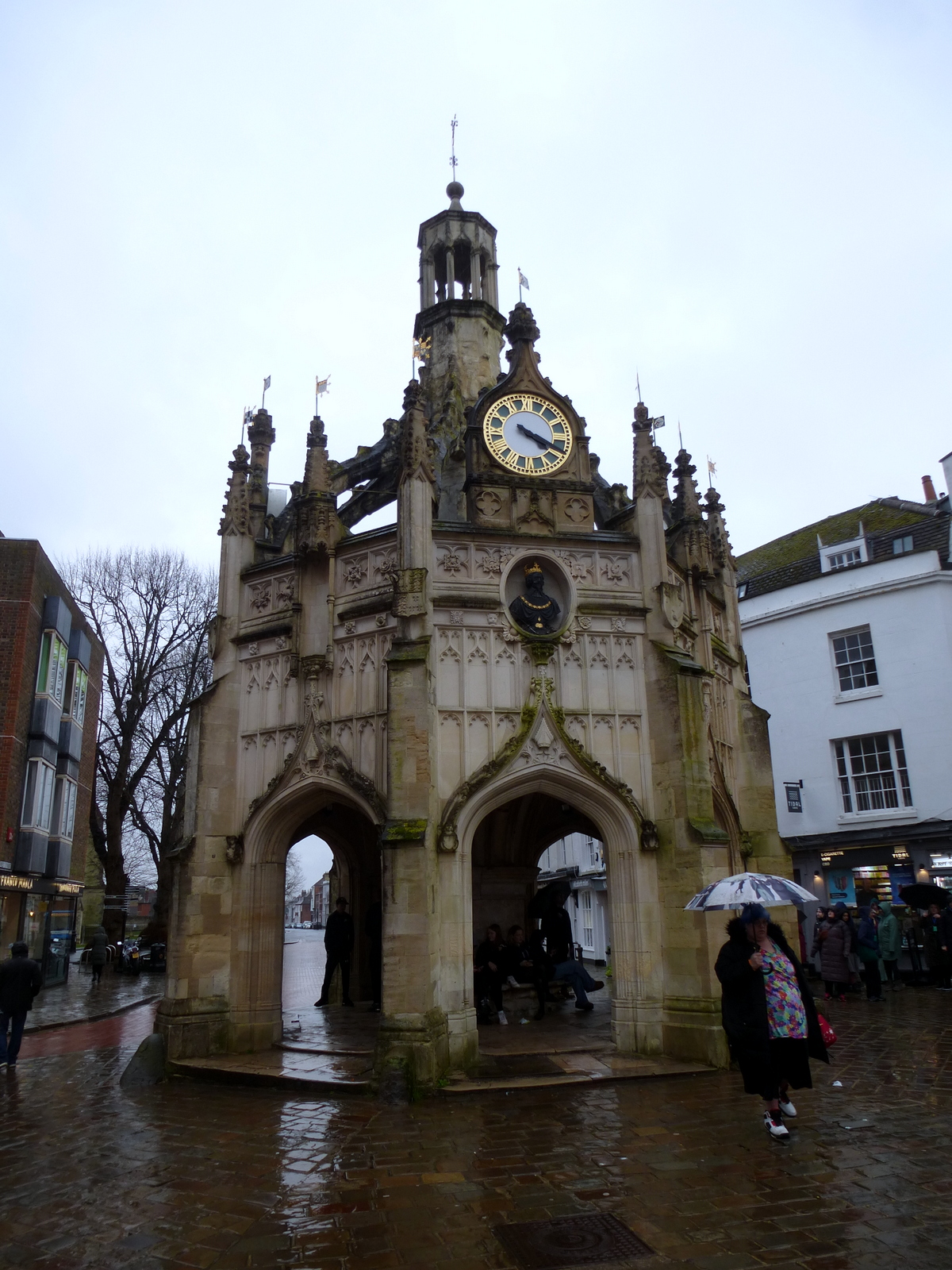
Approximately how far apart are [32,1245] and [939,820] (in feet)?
74.4

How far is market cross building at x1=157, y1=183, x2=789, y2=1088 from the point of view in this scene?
11836 mm

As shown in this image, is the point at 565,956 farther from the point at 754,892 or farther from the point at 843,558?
the point at 843,558

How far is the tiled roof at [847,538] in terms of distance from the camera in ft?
89.0

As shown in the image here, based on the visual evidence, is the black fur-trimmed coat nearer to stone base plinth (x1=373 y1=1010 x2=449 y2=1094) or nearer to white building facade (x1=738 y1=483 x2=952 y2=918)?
stone base plinth (x1=373 y1=1010 x2=449 y2=1094)

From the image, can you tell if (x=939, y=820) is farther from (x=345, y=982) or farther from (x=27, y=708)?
(x=27, y=708)

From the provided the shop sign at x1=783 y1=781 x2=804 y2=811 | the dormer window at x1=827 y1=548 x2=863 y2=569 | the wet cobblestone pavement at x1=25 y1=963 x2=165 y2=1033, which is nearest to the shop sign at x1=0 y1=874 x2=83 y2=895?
the wet cobblestone pavement at x1=25 y1=963 x2=165 y2=1033

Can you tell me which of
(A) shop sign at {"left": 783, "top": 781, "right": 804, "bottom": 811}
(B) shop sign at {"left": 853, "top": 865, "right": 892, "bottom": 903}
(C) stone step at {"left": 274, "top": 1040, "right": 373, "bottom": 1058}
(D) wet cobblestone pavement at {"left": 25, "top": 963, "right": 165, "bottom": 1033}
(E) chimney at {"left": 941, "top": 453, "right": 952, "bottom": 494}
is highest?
(E) chimney at {"left": 941, "top": 453, "right": 952, "bottom": 494}

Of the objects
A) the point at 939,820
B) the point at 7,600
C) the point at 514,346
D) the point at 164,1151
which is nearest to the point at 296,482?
the point at 514,346

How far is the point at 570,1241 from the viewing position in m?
5.77

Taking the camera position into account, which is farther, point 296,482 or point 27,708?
point 27,708

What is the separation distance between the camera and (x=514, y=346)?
15281 mm

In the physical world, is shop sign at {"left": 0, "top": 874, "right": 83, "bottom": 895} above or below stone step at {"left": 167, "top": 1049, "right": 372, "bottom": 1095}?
above

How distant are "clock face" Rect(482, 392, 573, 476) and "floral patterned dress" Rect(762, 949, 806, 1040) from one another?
8682 millimetres

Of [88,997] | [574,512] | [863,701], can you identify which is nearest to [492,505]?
[574,512]
